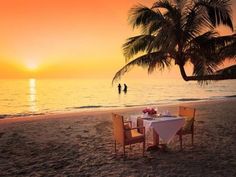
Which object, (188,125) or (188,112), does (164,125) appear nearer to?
(188,125)

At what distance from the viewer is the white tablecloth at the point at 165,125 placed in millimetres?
7180

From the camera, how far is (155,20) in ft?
31.7

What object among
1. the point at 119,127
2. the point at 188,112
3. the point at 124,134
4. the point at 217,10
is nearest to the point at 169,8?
the point at 217,10

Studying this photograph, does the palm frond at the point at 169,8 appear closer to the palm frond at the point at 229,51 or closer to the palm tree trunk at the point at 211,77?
the palm tree trunk at the point at 211,77

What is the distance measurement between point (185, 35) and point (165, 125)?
3.07 meters

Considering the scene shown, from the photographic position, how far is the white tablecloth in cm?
718

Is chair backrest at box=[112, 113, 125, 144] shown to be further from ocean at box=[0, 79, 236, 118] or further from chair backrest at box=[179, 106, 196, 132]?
ocean at box=[0, 79, 236, 118]

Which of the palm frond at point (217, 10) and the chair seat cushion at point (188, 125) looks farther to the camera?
the palm frond at point (217, 10)

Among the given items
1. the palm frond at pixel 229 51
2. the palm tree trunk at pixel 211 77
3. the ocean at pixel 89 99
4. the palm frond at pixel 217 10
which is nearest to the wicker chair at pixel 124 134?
the palm tree trunk at pixel 211 77

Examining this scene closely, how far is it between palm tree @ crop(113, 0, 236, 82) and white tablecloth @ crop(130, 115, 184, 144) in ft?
6.51

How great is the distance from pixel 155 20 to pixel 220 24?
6.84ft

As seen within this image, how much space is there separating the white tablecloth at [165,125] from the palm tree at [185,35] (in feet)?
→ 6.51

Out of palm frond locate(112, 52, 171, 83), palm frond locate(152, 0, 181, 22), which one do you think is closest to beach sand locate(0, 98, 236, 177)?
palm frond locate(112, 52, 171, 83)

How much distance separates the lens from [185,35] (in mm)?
8773
